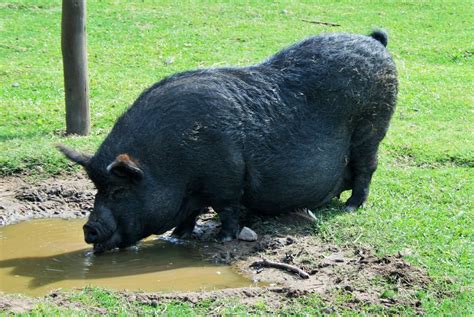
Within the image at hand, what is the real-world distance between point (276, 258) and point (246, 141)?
1135 mm

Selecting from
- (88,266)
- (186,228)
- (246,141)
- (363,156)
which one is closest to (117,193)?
(88,266)

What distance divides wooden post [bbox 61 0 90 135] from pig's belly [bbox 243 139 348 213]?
3.72 metres

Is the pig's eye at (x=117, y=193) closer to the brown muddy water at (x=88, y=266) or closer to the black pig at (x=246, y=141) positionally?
the black pig at (x=246, y=141)

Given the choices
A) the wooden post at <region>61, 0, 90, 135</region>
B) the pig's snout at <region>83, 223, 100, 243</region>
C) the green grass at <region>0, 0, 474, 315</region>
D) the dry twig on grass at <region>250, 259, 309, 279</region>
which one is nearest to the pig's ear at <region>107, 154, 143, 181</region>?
the pig's snout at <region>83, 223, 100, 243</region>

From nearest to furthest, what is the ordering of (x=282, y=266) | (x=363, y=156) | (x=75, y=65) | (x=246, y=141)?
(x=282, y=266), (x=246, y=141), (x=363, y=156), (x=75, y=65)

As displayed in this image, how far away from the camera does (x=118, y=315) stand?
21.1ft

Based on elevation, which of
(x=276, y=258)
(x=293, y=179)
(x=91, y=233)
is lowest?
(x=276, y=258)

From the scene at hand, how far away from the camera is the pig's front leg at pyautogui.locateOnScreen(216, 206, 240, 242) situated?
8.48 metres

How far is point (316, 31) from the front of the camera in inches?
750

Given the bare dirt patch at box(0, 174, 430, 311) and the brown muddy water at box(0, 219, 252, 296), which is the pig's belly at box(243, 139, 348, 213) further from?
the brown muddy water at box(0, 219, 252, 296)

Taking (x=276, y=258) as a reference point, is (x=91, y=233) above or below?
above

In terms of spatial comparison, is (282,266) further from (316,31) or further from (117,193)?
(316,31)

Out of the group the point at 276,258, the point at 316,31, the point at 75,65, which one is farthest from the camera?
the point at 316,31

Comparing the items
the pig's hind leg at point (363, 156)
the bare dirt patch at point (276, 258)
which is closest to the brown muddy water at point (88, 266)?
the bare dirt patch at point (276, 258)
